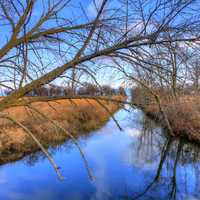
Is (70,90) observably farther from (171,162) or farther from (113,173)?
(171,162)

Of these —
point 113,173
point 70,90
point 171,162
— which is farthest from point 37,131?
point 70,90

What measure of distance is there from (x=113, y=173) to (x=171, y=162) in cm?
201

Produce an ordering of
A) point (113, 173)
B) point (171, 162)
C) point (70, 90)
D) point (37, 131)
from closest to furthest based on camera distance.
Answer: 1. point (70, 90)
2. point (113, 173)
3. point (171, 162)
4. point (37, 131)

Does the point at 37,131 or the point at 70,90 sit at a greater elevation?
the point at 70,90

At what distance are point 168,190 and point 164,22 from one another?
15.0 ft

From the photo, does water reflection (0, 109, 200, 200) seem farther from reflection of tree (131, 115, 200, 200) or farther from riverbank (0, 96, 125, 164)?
riverbank (0, 96, 125, 164)

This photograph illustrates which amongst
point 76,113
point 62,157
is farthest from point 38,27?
point 76,113

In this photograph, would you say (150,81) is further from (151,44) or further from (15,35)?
(15,35)

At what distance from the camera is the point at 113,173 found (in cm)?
798

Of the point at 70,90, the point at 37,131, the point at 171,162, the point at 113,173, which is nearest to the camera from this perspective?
the point at 70,90

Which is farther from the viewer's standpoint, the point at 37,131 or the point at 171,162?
the point at 37,131

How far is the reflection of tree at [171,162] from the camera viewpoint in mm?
6719

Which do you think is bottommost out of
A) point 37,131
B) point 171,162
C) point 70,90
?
point 171,162

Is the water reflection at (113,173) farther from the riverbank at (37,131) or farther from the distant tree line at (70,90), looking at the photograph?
the distant tree line at (70,90)
